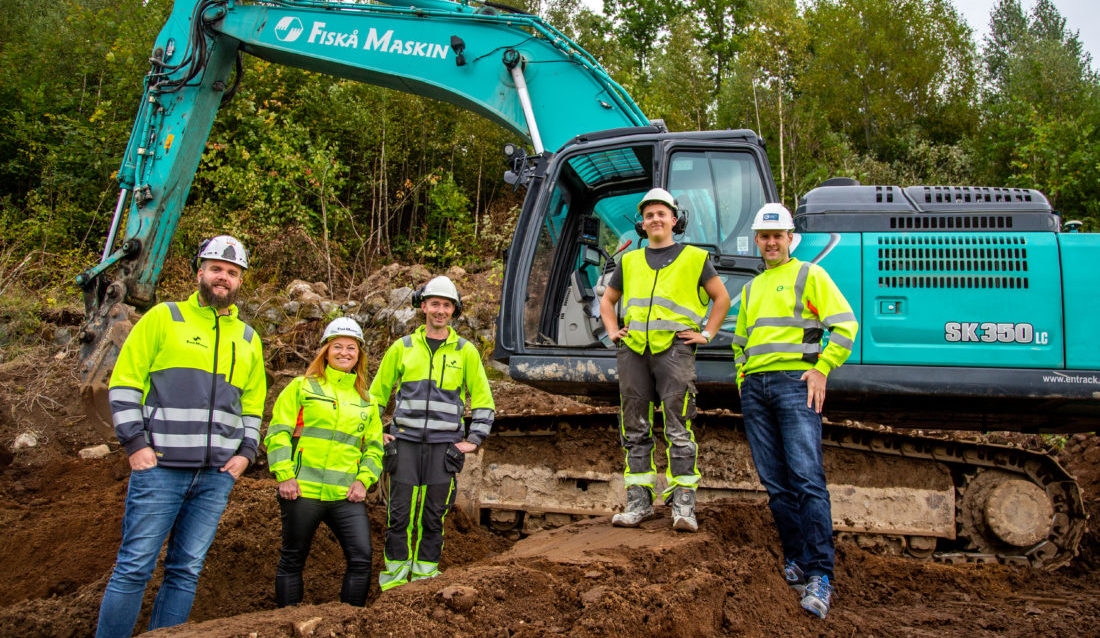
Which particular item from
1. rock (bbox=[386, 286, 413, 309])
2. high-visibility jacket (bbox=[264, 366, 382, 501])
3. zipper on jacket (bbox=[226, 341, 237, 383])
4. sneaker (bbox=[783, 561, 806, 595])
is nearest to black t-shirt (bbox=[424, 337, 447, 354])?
high-visibility jacket (bbox=[264, 366, 382, 501])

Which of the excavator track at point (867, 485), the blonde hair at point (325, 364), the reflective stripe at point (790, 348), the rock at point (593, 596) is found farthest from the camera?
the excavator track at point (867, 485)

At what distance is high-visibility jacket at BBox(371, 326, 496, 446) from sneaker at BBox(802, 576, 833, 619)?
176 centimetres

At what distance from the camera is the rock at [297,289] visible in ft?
34.5

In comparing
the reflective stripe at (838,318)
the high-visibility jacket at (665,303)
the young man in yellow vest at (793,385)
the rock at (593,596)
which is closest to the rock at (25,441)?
the high-visibility jacket at (665,303)

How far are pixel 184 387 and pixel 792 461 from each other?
2739 millimetres

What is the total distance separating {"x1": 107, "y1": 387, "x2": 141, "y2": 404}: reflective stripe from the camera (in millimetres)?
3271

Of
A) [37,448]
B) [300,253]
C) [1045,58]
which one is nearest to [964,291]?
[37,448]

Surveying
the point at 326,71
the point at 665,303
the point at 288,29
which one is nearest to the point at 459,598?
the point at 665,303

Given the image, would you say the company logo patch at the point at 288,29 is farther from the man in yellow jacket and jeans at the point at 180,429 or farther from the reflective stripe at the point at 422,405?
the reflective stripe at the point at 422,405

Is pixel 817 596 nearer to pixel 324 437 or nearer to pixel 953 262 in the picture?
pixel 953 262

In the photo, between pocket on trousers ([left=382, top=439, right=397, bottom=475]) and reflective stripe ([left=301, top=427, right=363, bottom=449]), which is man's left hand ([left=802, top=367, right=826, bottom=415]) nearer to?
pocket on trousers ([left=382, top=439, right=397, bottom=475])

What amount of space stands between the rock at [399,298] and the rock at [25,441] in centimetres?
409

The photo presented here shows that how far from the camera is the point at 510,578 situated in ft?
10.9

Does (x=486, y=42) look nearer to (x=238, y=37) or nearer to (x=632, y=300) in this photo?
(x=238, y=37)
